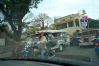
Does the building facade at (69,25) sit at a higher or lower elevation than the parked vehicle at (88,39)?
higher

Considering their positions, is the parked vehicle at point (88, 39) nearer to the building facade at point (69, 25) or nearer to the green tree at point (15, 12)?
the building facade at point (69, 25)

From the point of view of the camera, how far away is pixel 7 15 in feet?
33.1

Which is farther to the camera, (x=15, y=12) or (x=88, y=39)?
(x=15, y=12)

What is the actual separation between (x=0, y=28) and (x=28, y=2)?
4786 millimetres

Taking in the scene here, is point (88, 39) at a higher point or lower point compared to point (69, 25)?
lower

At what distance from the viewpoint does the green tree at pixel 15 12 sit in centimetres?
960

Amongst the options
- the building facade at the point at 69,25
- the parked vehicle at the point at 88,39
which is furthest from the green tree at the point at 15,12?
the parked vehicle at the point at 88,39

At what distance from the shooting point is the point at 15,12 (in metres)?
9.96

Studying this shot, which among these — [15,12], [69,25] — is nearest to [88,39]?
[69,25]

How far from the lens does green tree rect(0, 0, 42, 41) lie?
9.60m

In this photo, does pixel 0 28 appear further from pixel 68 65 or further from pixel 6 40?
pixel 68 65

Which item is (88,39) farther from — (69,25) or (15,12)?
(15,12)

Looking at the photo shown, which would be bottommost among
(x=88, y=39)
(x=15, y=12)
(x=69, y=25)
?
(x=88, y=39)

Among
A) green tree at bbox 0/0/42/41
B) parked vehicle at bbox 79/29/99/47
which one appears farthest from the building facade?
green tree at bbox 0/0/42/41
